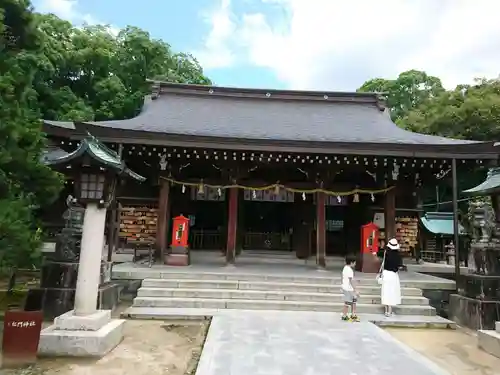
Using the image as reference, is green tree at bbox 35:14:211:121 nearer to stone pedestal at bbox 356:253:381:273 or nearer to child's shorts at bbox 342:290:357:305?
stone pedestal at bbox 356:253:381:273

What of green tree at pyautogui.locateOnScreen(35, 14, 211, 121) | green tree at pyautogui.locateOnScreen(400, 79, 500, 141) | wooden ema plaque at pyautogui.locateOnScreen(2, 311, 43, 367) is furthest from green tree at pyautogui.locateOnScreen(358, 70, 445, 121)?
wooden ema plaque at pyautogui.locateOnScreen(2, 311, 43, 367)

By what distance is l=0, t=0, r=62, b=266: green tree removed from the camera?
17.8 ft

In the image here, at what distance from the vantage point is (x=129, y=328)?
22.0 feet

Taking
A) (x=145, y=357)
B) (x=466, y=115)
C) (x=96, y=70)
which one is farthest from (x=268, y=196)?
(x=96, y=70)

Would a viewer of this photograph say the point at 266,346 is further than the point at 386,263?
No

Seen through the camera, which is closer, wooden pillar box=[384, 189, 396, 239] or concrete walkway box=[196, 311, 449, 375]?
A: concrete walkway box=[196, 311, 449, 375]

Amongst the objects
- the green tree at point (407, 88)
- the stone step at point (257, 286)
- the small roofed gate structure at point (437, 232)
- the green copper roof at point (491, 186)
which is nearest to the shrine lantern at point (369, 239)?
the stone step at point (257, 286)

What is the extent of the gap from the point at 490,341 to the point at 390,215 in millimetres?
5710

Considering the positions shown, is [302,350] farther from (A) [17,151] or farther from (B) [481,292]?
(A) [17,151]

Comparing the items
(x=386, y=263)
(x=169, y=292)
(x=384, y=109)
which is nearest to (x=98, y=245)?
(x=169, y=292)

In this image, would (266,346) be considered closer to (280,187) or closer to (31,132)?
(31,132)

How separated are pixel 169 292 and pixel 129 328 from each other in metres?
1.83

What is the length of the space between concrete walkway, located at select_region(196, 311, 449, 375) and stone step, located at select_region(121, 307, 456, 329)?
0.52 meters

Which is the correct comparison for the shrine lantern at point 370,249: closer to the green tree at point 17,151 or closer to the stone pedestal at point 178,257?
the stone pedestal at point 178,257
